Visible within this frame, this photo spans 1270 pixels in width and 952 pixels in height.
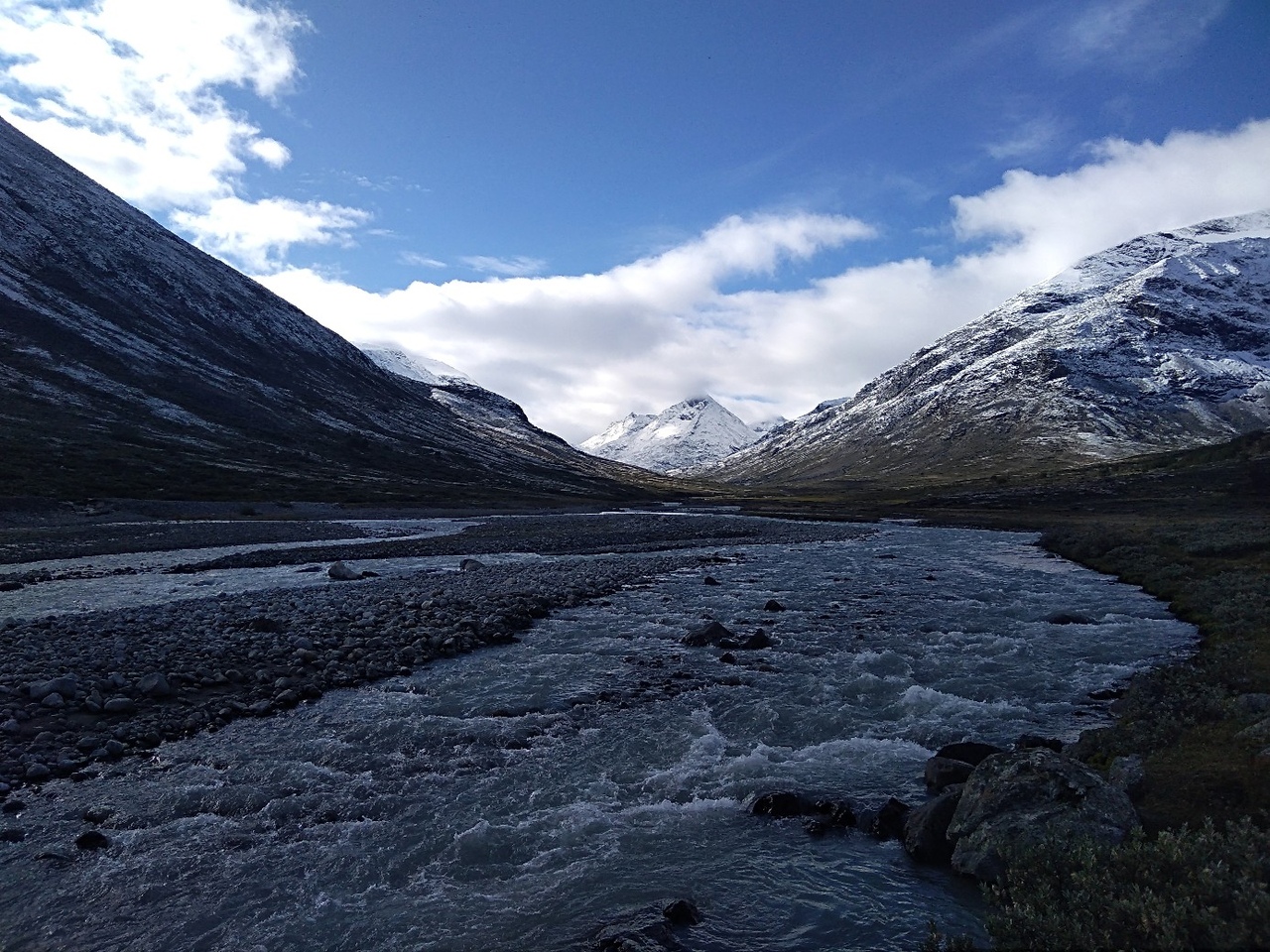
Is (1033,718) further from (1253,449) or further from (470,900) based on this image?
(1253,449)

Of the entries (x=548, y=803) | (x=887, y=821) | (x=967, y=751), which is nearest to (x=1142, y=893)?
(x=887, y=821)

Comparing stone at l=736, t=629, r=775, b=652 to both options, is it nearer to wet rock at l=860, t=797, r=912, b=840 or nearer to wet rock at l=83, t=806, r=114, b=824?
wet rock at l=860, t=797, r=912, b=840

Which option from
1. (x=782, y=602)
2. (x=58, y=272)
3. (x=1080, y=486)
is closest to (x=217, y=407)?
(x=58, y=272)

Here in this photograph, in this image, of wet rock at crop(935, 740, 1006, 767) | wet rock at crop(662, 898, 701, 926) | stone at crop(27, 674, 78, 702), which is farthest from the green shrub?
stone at crop(27, 674, 78, 702)

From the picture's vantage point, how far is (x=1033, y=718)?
67.4 feet

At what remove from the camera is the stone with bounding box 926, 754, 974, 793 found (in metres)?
15.9

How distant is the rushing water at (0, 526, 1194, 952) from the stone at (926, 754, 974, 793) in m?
0.56

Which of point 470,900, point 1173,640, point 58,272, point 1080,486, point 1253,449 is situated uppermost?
point 58,272

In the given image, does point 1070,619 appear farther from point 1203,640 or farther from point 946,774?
point 946,774

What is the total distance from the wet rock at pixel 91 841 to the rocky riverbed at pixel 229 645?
3531 mm

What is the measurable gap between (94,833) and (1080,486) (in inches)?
6525

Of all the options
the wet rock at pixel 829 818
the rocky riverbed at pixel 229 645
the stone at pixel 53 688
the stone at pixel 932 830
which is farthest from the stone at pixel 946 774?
the stone at pixel 53 688

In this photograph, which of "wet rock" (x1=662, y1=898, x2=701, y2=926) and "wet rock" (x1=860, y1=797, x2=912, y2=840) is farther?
"wet rock" (x1=860, y1=797, x2=912, y2=840)

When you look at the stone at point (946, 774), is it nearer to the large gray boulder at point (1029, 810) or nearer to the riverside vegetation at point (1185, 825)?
the large gray boulder at point (1029, 810)
